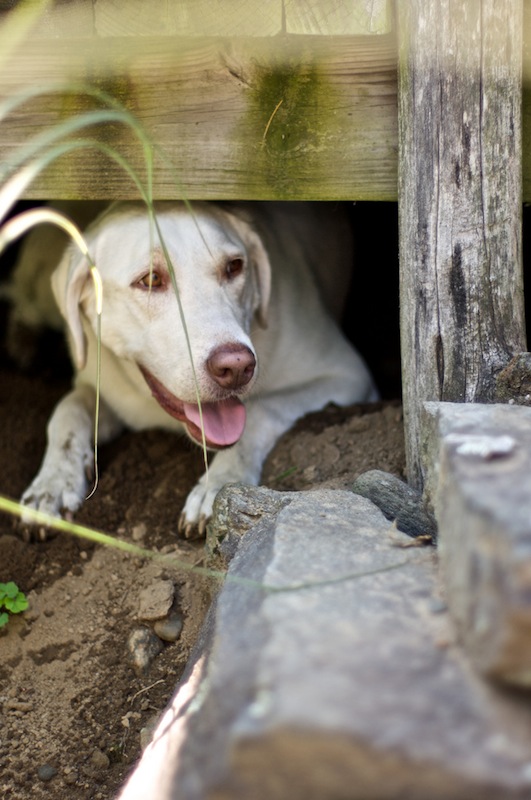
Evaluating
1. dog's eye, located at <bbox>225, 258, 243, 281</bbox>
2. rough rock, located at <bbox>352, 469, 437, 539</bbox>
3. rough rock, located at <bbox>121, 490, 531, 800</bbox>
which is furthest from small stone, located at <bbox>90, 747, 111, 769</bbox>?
dog's eye, located at <bbox>225, 258, 243, 281</bbox>

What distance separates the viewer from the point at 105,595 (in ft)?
8.64

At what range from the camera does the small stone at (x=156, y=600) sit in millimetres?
2486

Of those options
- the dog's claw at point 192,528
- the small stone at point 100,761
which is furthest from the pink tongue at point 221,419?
the small stone at point 100,761

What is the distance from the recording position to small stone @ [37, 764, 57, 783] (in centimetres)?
210

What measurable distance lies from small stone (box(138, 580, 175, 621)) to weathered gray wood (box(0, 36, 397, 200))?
1161 mm

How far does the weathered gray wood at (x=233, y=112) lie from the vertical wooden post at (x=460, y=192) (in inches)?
6.1

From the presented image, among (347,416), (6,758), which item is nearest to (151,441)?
(347,416)

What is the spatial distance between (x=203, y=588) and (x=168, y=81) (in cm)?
150

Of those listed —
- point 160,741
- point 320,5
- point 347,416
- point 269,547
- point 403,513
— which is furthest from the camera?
point 347,416

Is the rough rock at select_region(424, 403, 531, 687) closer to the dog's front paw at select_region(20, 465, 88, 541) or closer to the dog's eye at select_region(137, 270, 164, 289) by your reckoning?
the dog's eye at select_region(137, 270, 164, 289)

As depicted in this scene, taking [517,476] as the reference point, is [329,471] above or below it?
below

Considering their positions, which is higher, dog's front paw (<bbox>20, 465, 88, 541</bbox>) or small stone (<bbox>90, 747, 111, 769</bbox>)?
dog's front paw (<bbox>20, 465, 88, 541</bbox>)

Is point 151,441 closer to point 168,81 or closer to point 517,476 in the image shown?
point 168,81

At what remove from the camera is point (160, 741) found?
1661 mm
